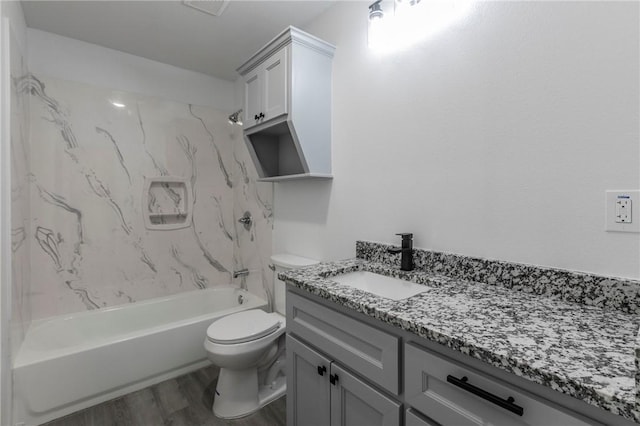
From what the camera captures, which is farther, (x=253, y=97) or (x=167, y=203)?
(x=167, y=203)

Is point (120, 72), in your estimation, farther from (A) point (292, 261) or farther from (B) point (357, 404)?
(B) point (357, 404)

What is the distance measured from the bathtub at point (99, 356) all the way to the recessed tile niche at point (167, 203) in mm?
676

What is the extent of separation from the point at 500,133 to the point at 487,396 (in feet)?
3.06

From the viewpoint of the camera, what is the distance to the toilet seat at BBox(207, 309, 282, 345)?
1.79 metres

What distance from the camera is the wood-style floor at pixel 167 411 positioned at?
1749 millimetres

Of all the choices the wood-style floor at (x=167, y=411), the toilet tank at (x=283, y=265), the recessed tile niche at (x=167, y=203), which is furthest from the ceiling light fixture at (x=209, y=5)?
the wood-style floor at (x=167, y=411)

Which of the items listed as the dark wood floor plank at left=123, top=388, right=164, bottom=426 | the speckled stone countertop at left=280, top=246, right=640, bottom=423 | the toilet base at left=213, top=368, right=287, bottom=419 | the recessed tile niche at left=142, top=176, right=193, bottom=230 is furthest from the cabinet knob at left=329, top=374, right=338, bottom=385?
the recessed tile niche at left=142, top=176, right=193, bottom=230

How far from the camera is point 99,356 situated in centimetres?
189

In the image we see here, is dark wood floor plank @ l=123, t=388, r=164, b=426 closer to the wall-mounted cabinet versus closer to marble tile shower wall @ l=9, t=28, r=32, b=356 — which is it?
marble tile shower wall @ l=9, t=28, r=32, b=356

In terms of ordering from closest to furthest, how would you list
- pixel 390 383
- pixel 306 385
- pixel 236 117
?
pixel 390 383, pixel 306 385, pixel 236 117

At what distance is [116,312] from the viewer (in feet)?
8.08

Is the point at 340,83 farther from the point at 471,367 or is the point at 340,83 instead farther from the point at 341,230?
the point at 471,367

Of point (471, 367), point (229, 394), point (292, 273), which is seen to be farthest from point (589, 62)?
point (229, 394)

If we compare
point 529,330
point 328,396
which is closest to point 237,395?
point 328,396
